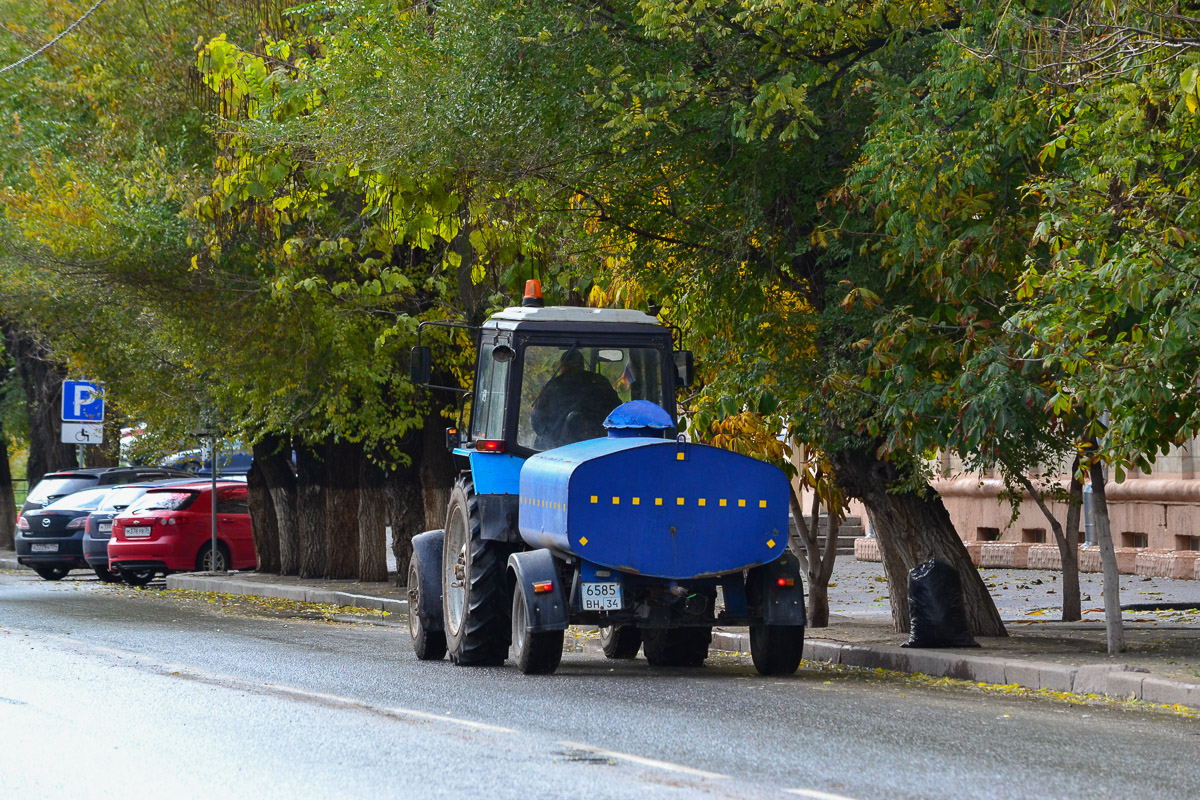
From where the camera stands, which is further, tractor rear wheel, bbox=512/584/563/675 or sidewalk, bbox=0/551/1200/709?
tractor rear wheel, bbox=512/584/563/675

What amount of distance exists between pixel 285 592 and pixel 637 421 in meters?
12.0

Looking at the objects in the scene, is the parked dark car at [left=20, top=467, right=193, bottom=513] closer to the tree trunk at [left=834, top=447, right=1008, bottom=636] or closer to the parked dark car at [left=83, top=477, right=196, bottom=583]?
the parked dark car at [left=83, top=477, right=196, bottom=583]

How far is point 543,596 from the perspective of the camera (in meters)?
12.0

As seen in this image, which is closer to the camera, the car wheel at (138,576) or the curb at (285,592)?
the curb at (285,592)

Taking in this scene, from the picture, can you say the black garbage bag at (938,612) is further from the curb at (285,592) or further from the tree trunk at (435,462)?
the tree trunk at (435,462)

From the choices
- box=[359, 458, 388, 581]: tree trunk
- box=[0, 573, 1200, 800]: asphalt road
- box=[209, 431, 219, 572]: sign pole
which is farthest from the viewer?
box=[209, 431, 219, 572]: sign pole

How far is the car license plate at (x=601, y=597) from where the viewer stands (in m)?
11.9

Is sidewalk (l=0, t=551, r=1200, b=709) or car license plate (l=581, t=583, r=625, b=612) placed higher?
car license plate (l=581, t=583, r=625, b=612)

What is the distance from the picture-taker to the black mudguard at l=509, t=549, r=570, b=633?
11.9 meters

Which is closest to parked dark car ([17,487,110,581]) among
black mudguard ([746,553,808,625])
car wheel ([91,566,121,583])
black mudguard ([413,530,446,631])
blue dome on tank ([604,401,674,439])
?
car wheel ([91,566,121,583])

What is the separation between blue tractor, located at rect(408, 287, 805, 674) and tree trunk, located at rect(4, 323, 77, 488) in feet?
77.8

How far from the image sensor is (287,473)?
27000 millimetres

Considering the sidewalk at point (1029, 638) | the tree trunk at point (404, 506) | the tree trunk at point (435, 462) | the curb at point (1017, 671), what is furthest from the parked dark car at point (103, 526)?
the curb at point (1017, 671)

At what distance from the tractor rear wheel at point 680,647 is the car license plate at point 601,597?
6.27ft
